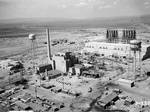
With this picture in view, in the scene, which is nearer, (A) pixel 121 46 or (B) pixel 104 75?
(B) pixel 104 75

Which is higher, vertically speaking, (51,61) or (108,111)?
(51,61)

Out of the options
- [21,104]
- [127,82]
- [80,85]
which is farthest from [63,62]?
[21,104]

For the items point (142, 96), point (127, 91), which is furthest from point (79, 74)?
point (142, 96)

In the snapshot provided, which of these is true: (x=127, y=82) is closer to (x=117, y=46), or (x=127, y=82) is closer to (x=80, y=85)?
(x=80, y=85)

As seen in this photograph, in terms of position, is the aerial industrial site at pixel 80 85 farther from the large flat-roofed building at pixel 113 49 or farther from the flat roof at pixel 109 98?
the large flat-roofed building at pixel 113 49

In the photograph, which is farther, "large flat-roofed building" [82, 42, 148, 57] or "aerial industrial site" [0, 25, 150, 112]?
"large flat-roofed building" [82, 42, 148, 57]

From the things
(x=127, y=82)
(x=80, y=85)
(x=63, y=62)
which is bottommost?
(x=80, y=85)

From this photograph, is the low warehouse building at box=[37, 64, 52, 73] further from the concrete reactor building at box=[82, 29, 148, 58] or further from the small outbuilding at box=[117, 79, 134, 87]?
the concrete reactor building at box=[82, 29, 148, 58]

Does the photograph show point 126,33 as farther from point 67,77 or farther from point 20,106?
point 20,106

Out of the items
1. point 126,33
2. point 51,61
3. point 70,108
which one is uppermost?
point 126,33

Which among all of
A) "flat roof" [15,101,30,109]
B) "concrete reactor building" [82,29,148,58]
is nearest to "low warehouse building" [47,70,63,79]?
"flat roof" [15,101,30,109]

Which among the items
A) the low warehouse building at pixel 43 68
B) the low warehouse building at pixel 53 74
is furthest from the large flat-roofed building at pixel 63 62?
the low warehouse building at pixel 53 74
